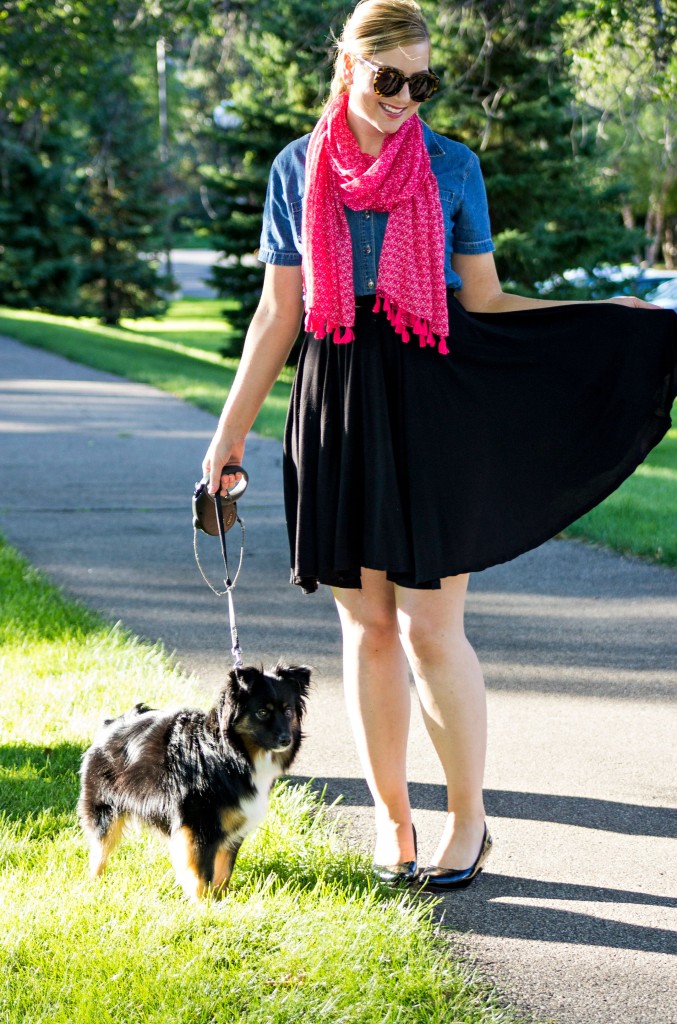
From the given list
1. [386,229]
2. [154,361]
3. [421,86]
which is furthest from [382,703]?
[154,361]

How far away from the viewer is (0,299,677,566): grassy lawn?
7.67m

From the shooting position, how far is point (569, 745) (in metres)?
4.35

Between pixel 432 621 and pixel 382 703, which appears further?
pixel 382 703

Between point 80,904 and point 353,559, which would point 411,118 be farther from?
point 80,904

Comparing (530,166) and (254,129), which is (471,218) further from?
(254,129)

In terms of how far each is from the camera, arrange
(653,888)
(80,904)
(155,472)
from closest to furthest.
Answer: (80,904) < (653,888) < (155,472)

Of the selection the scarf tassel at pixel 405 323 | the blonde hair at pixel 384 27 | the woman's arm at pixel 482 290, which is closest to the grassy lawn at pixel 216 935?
the scarf tassel at pixel 405 323

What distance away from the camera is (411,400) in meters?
3.05

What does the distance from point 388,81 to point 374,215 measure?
1.08 ft

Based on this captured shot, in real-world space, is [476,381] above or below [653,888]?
above

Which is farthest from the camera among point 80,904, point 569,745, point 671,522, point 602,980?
point 671,522

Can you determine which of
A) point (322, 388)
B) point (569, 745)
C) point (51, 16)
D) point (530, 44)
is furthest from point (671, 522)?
point (51, 16)

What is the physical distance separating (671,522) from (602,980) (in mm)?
5452

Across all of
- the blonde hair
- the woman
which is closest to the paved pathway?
the woman
